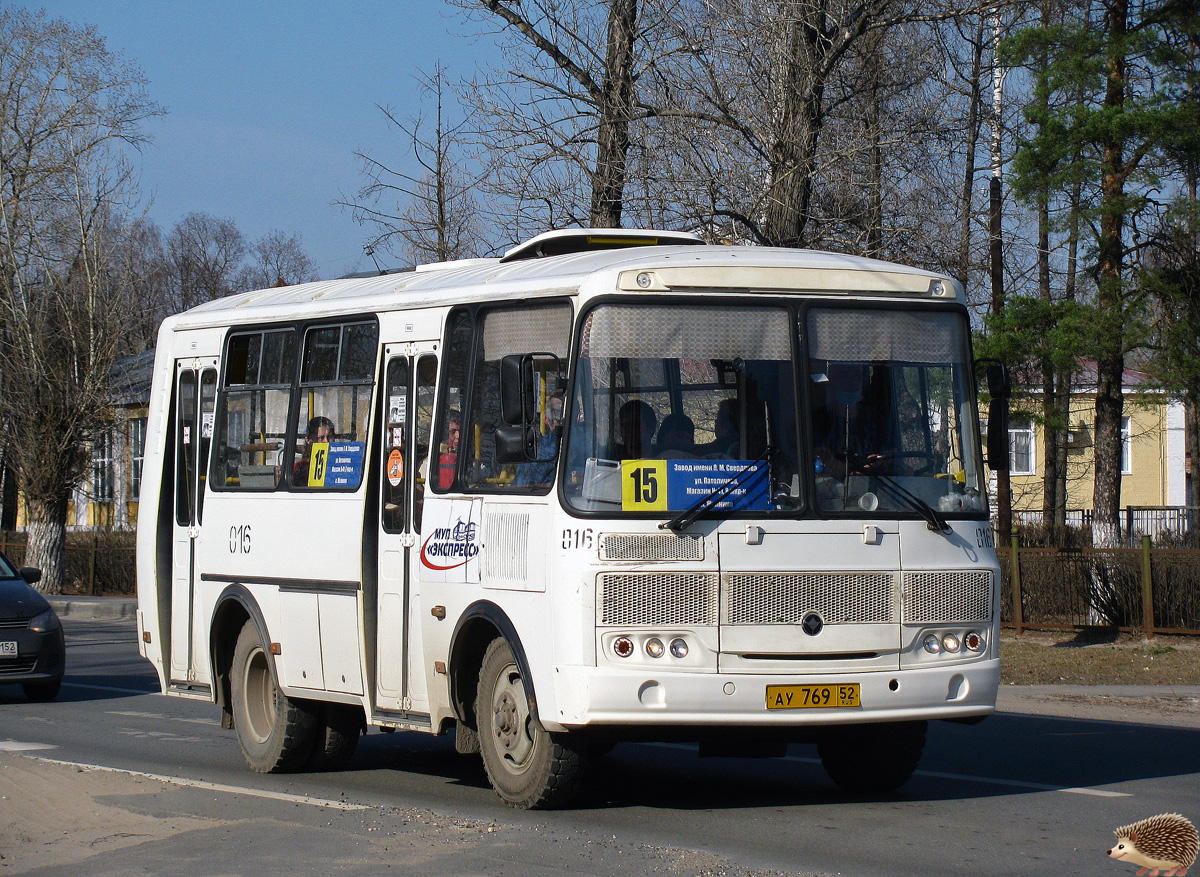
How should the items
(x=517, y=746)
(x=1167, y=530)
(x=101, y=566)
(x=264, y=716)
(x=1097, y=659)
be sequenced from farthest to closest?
(x=101, y=566)
(x=1167, y=530)
(x=1097, y=659)
(x=264, y=716)
(x=517, y=746)

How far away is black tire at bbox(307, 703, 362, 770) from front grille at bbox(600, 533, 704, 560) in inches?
137

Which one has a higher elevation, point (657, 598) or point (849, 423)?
point (849, 423)

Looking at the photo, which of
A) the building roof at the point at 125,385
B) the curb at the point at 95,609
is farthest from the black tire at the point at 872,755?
the building roof at the point at 125,385

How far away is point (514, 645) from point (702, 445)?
4.87 ft

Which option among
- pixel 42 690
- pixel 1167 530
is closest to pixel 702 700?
pixel 42 690

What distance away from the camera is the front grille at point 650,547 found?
790 cm

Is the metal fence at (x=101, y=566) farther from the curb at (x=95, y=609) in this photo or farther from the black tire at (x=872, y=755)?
the black tire at (x=872, y=755)

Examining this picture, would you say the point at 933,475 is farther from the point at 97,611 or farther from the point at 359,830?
the point at 97,611

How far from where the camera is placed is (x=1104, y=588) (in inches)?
828

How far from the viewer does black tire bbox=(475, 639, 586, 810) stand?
27.1 feet

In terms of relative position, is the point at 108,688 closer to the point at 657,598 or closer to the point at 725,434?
the point at 657,598

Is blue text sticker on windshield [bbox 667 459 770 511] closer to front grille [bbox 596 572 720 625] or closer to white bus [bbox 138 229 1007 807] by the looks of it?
white bus [bbox 138 229 1007 807]

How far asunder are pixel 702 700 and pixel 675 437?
4.47 ft

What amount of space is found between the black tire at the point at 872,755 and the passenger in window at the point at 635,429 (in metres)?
2.10
